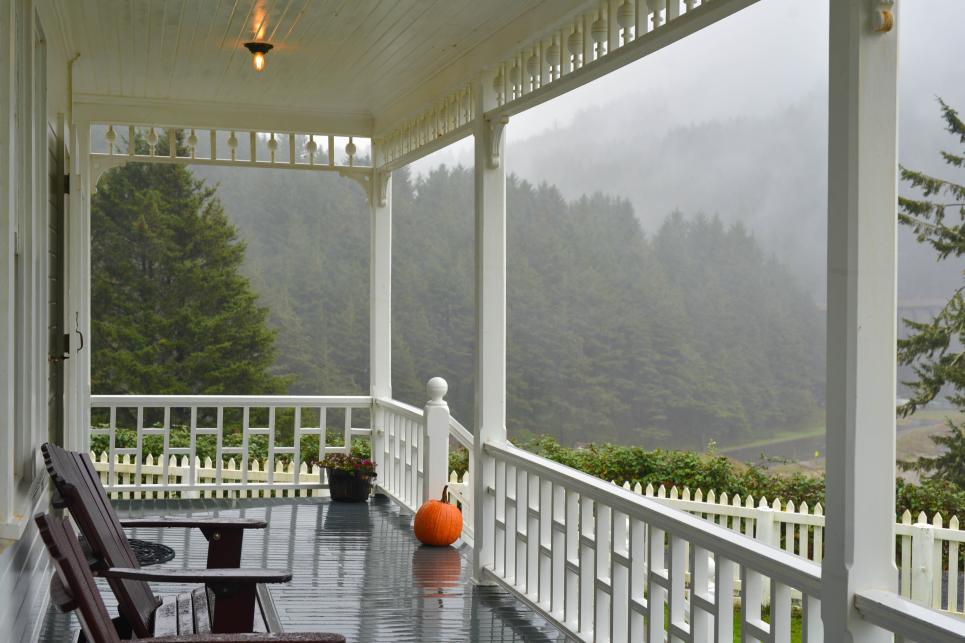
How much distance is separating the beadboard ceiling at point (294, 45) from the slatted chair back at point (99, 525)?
2.73m

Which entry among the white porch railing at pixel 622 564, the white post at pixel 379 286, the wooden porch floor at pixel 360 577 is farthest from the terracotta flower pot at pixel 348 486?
the white porch railing at pixel 622 564

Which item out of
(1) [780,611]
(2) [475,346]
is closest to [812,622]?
(1) [780,611]

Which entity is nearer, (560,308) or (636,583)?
(636,583)

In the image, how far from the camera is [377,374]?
949 centimetres

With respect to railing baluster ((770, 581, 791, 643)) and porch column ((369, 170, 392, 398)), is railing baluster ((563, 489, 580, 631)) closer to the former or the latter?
railing baluster ((770, 581, 791, 643))

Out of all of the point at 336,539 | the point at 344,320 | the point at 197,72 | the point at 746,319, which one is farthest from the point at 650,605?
the point at 344,320

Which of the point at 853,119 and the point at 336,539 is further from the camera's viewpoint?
the point at 336,539

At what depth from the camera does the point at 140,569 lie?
3250 mm

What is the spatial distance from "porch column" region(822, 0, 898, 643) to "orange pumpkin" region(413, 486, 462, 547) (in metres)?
4.42

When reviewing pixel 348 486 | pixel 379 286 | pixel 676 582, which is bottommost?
pixel 348 486

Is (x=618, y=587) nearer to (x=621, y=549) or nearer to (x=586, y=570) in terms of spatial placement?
(x=621, y=549)

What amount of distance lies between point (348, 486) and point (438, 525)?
190 centimetres

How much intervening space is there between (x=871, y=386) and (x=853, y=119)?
729 millimetres

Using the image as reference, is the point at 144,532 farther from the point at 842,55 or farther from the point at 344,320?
the point at 344,320
